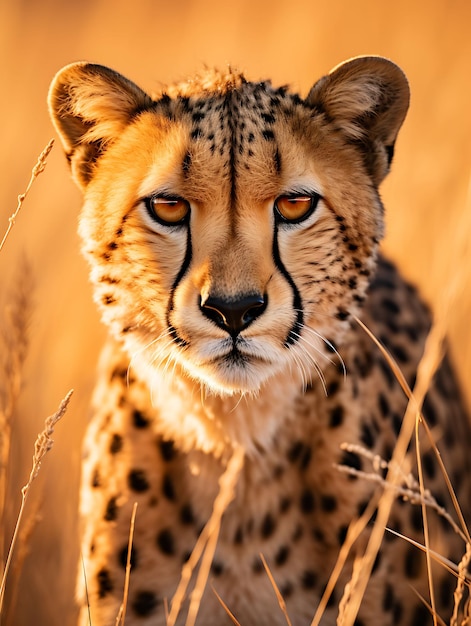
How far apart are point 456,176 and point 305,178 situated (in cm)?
236

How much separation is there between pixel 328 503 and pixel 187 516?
30 centimetres

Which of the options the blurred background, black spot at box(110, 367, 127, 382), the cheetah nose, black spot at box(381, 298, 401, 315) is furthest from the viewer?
the blurred background

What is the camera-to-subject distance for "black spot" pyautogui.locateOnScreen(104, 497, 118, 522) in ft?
6.92

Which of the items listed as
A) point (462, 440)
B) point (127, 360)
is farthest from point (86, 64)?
point (462, 440)

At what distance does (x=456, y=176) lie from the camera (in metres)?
4.11

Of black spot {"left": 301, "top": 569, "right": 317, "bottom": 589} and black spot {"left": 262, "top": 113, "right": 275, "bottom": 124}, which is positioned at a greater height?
black spot {"left": 262, "top": 113, "right": 275, "bottom": 124}

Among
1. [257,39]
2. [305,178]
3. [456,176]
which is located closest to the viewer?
[305,178]

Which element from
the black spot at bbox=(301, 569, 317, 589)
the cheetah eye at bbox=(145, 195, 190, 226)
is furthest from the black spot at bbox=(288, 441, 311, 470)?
the cheetah eye at bbox=(145, 195, 190, 226)

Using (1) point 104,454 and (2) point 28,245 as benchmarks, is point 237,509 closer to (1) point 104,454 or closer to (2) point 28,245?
(1) point 104,454

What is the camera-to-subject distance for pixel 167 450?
216cm

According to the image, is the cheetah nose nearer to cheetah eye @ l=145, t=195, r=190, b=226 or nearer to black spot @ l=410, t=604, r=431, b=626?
cheetah eye @ l=145, t=195, r=190, b=226

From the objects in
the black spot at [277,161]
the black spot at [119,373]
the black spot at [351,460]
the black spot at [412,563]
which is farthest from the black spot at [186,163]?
the black spot at [412,563]

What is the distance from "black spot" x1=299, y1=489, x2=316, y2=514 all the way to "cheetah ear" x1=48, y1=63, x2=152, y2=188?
31.7 inches

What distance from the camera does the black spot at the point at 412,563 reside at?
216 cm
